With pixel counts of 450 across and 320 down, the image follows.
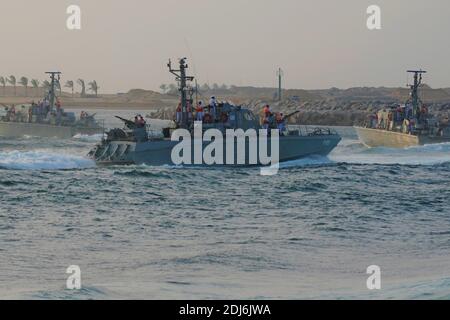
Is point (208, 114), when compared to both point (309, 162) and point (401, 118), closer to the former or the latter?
point (309, 162)

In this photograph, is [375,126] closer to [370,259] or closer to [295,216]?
[295,216]

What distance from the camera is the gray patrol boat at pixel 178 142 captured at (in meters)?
51.2

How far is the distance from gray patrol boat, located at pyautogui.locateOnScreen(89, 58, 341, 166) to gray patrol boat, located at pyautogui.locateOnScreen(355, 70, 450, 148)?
19669 mm

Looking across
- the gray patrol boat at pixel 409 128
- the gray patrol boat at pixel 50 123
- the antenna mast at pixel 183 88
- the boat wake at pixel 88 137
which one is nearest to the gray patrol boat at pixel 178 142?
the antenna mast at pixel 183 88

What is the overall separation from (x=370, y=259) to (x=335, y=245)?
2.27m

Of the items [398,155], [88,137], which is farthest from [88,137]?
[398,155]

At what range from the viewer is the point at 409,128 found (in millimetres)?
74000

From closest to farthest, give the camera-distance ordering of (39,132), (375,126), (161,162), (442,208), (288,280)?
1. (288,280)
2. (442,208)
3. (161,162)
4. (375,126)
5. (39,132)

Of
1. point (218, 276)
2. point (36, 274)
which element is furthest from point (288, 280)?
point (36, 274)

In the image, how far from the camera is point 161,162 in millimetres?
51438

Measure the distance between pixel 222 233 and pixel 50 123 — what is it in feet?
223

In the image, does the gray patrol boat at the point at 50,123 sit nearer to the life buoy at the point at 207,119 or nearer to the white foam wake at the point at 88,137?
the white foam wake at the point at 88,137
